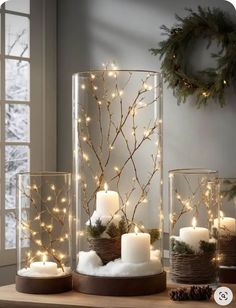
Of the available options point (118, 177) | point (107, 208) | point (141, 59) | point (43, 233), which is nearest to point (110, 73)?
point (118, 177)

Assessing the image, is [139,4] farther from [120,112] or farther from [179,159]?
[120,112]

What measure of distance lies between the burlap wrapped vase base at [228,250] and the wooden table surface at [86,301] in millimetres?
383

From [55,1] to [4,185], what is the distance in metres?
1.07

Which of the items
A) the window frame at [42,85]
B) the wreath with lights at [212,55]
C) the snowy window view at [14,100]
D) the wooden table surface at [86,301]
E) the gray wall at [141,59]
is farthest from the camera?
the window frame at [42,85]

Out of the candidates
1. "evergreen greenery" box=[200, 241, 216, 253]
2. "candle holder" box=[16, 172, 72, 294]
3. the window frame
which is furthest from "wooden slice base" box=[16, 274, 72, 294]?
the window frame

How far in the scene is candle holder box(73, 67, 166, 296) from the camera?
238cm

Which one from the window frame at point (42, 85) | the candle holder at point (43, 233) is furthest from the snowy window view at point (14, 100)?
the candle holder at point (43, 233)

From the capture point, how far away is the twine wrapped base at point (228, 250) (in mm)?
2656

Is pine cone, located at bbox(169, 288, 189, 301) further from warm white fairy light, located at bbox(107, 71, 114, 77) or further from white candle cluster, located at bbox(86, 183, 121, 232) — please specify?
warm white fairy light, located at bbox(107, 71, 114, 77)

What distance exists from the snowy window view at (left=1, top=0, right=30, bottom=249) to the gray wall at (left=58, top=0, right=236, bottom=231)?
21cm

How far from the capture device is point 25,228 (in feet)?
8.04

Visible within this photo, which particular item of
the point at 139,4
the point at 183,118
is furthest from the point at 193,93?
the point at 139,4

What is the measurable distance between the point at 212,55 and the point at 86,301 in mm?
1423

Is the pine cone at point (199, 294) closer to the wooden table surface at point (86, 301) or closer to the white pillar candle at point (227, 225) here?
the wooden table surface at point (86, 301)
